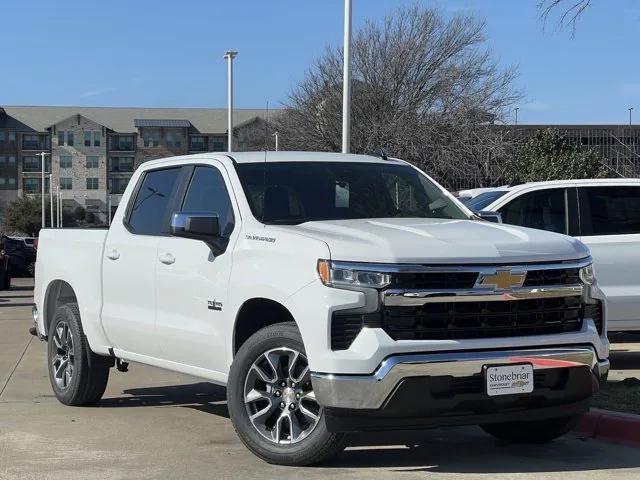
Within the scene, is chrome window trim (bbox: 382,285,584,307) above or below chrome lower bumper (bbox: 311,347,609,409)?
above

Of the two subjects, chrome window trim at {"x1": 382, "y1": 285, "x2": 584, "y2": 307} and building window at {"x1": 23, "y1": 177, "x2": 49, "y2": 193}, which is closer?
chrome window trim at {"x1": 382, "y1": 285, "x2": 584, "y2": 307}

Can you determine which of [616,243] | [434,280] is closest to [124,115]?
[616,243]

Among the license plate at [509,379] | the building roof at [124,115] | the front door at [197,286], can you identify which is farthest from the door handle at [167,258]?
the building roof at [124,115]

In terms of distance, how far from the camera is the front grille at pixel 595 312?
578cm

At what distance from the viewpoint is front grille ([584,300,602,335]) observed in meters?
5.78

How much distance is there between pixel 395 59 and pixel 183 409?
83.9ft

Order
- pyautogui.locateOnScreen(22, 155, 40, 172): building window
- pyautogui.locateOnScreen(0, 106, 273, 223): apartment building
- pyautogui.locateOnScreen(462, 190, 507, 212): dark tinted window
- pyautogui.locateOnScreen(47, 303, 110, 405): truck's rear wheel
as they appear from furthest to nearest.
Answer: pyautogui.locateOnScreen(22, 155, 40, 172): building window → pyautogui.locateOnScreen(0, 106, 273, 223): apartment building → pyautogui.locateOnScreen(462, 190, 507, 212): dark tinted window → pyautogui.locateOnScreen(47, 303, 110, 405): truck's rear wheel

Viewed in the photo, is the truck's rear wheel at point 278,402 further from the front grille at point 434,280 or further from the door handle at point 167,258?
the door handle at point 167,258

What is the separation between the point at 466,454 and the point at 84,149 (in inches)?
4072

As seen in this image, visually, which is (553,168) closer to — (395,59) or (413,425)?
(395,59)

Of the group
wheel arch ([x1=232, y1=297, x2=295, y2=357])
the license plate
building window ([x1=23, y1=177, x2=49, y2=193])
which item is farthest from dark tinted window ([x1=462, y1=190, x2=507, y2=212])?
building window ([x1=23, y1=177, x2=49, y2=193])

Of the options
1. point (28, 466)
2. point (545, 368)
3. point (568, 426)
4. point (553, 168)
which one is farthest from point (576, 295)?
point (553, 168)

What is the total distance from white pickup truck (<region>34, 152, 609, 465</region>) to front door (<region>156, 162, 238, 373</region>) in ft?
0.05

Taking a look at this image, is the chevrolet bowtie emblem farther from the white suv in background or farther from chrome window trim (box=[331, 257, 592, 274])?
the white suv in background
